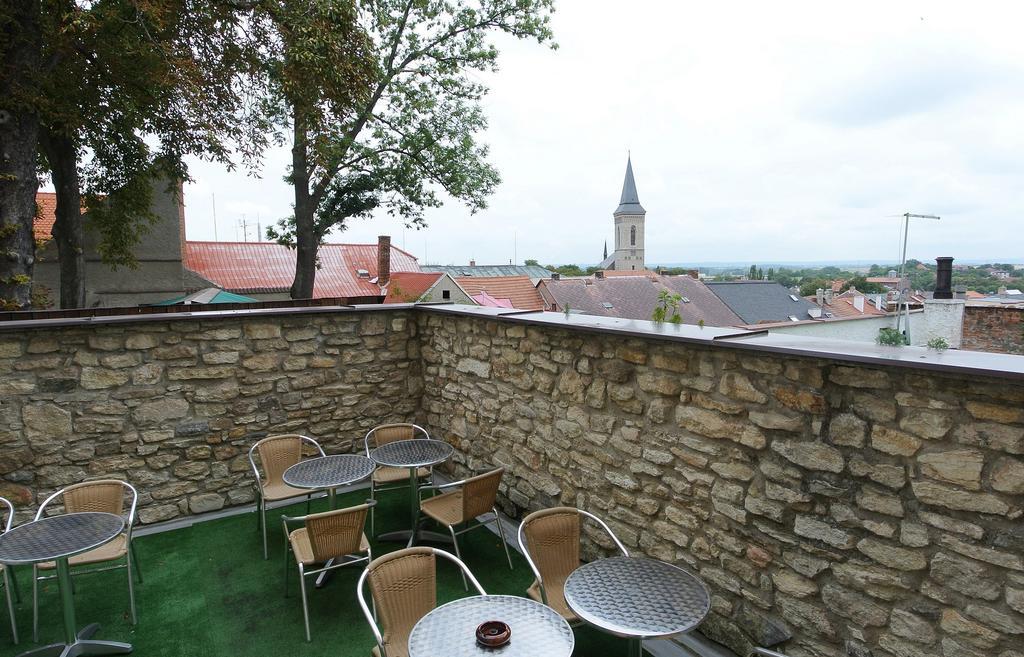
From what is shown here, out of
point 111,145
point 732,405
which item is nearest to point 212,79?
point 111,145

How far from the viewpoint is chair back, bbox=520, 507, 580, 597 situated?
2760mm

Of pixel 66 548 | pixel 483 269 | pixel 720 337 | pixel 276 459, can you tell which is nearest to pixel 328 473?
pixel 276 459

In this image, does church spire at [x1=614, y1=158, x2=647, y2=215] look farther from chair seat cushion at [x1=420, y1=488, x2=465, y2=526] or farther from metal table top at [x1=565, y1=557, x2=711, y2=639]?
metal table top at [x1=565, y1=557, x2=711, y2=639]

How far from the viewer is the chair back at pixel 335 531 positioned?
286cm

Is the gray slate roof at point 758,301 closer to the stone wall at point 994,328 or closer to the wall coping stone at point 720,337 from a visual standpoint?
the stone wall at point 994,328

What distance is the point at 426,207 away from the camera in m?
15.7

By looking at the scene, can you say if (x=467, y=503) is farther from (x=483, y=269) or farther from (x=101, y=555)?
(x=483, y=269)

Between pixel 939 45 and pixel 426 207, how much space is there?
41.7ft

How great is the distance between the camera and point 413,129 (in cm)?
1461

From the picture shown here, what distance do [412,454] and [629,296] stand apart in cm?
2840

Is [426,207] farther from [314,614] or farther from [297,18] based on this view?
[314,614]

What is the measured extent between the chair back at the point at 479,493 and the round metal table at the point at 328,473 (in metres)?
0.76

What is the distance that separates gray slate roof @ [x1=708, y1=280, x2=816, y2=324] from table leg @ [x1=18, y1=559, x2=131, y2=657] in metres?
34.6

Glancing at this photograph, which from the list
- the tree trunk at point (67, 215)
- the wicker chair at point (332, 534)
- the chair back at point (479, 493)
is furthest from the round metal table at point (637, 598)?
the tree trunk at point (67, 215)
